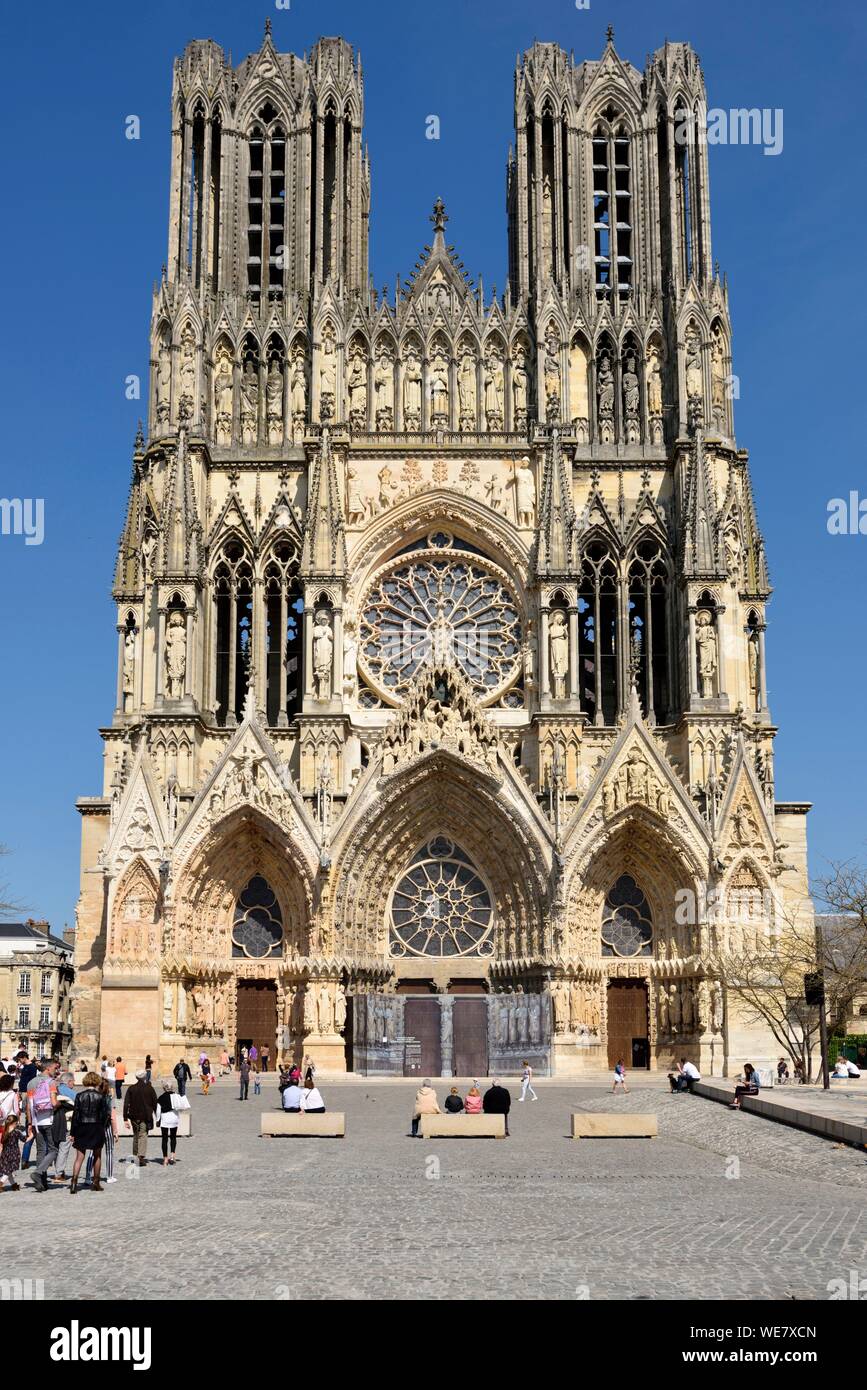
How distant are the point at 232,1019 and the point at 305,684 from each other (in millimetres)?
8834

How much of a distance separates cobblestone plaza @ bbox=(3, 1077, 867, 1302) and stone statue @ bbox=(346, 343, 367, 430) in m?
25.5

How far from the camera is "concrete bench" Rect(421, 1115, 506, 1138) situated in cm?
2572

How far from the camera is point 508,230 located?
53.5 meters

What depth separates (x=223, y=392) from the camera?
1876 inches

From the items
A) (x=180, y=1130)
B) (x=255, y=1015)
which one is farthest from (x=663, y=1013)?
(x=180, y=1130)

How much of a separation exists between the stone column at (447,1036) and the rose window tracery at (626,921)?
4.30 m

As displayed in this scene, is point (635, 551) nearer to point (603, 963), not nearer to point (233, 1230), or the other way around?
point (603, 963)

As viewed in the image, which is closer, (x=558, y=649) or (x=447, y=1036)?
(x=447, y=1036)

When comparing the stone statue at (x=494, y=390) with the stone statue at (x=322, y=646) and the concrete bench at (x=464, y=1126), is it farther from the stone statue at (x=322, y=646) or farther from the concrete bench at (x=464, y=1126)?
the concrete bench at (x=464, y=1126)

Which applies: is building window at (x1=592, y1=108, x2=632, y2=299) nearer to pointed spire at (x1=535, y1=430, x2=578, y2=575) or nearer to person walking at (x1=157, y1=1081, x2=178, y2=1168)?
pointed spire at (x1=535, y1=430, x2=578, y2=575)

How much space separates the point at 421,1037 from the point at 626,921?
609 cm

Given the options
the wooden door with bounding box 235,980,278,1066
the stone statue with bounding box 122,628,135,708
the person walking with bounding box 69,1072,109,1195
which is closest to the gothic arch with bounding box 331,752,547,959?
the wooden door with bounding box 235,980,278,1066

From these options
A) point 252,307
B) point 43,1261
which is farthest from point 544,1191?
point 252,307

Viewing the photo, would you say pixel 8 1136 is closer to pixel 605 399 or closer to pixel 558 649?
pixel 558 649
